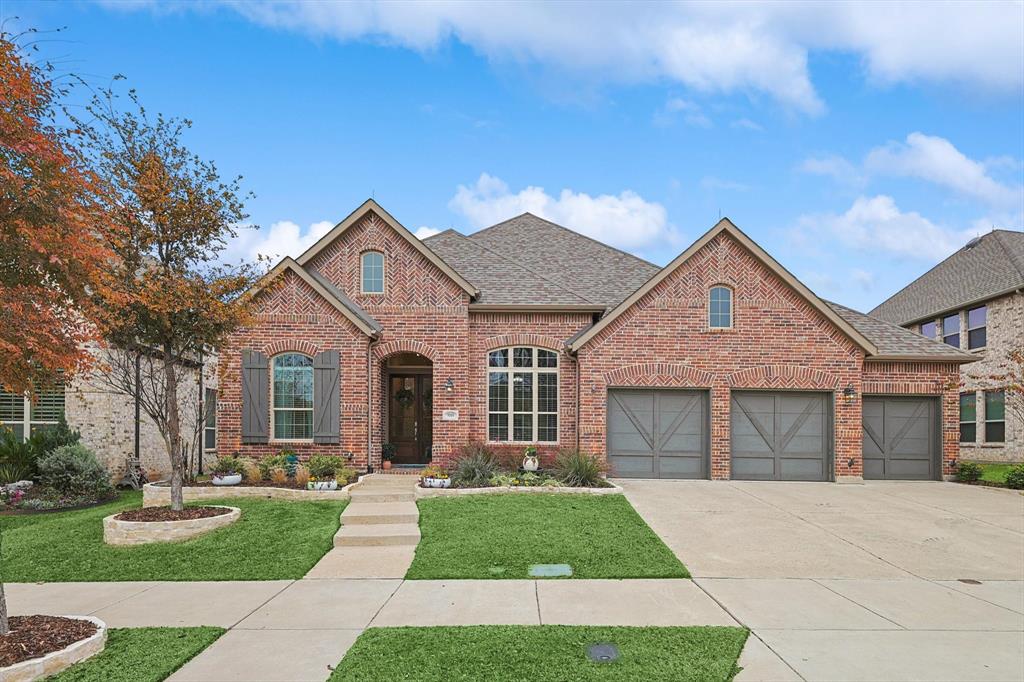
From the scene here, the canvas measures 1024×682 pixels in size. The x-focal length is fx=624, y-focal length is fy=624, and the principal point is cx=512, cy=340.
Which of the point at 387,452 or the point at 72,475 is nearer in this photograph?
the point at 72,475

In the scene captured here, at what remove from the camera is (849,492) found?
45.0 feet

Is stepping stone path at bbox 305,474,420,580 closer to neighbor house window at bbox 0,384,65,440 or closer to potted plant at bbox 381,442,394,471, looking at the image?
potted plant at bbox 381,442,394,471

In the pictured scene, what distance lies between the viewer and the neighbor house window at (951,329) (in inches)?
962

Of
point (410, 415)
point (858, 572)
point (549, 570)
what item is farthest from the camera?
point (410, 415)

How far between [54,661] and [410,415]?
12508 mm

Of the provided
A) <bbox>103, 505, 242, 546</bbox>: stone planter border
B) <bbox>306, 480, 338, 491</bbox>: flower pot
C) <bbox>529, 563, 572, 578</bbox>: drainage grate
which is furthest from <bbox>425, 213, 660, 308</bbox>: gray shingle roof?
<bbox>529, 563, 572, 578</bbox>: drainage grate

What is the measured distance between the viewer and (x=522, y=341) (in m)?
16.0

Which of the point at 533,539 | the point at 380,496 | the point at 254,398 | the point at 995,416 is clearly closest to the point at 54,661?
the point at 533,539

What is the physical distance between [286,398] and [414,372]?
3.68 m

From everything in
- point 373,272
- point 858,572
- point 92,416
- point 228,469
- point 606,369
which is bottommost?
point 858,572

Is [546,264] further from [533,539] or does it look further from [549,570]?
[549,570]

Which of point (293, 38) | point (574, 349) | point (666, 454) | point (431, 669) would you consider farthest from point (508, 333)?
point (431, 669)

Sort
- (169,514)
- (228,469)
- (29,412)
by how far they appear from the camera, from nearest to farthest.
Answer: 1. (169,514)
2. (228,469)
3. (29,412)

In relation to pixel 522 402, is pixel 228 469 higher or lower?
lower
